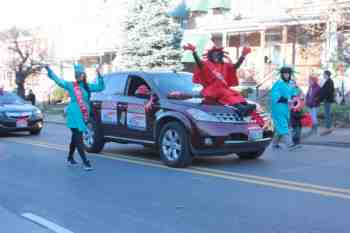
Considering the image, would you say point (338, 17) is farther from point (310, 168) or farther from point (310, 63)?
point (310, 168)

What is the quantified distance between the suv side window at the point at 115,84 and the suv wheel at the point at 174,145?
5.89 feet

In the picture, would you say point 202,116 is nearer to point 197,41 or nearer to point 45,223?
point 45,223

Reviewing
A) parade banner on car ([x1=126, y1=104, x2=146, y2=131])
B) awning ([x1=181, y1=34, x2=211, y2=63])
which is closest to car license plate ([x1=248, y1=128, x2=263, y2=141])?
parade banner on car ([x1=126, y1=104, x2=146, y2=131])

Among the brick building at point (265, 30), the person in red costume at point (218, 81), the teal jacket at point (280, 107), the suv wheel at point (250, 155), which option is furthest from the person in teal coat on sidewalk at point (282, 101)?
the brick building at point (265, 30)

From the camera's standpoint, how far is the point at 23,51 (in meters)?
41.8

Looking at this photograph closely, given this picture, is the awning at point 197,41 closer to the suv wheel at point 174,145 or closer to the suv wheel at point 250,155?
the suv wheel at point 250,155

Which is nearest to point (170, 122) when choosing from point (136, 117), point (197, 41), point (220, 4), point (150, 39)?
point (136, 117)

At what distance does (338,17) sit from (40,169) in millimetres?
14214

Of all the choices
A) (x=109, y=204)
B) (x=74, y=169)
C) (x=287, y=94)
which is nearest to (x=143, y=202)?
(x=109, y=204)

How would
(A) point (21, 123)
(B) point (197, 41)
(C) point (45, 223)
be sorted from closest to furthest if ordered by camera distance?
(C) point (45, 223), (A) point (21, 123), (B) point (197, 41)

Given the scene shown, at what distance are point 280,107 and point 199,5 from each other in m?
22.3

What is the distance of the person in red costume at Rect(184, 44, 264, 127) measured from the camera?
33.4 ft

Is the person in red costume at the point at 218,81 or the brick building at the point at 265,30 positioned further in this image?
the brick building at the point at 265,30

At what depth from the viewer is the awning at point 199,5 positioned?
3369 centimetres
